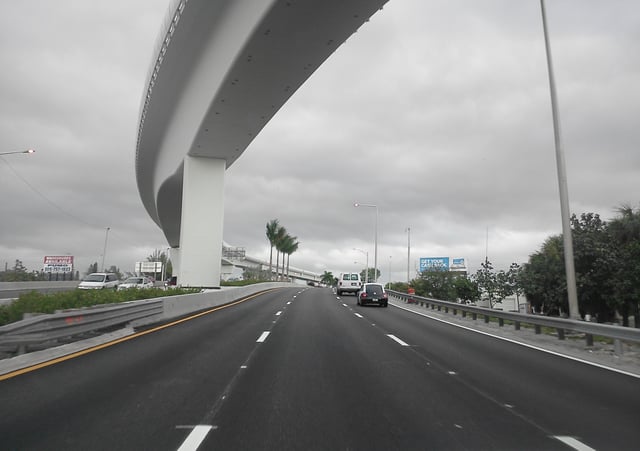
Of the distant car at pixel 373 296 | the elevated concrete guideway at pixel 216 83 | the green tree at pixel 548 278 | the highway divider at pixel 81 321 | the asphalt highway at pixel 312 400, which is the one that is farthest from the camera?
the green tree at pixel 548 278

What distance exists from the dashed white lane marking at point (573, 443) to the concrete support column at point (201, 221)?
81.3 feet

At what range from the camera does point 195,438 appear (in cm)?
454

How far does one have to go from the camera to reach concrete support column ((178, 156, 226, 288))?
1080 inches

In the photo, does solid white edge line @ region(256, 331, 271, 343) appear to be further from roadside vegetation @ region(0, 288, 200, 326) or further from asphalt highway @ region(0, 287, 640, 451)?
roadside vegetation @ region(0, 288, 200, 326)

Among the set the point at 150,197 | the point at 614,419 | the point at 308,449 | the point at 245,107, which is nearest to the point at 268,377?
the point at 308,449

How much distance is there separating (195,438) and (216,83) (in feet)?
49.8

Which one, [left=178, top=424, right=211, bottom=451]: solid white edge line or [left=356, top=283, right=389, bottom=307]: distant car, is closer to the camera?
[left=178, top=424, right=211, bottom=451]: solid white edge line

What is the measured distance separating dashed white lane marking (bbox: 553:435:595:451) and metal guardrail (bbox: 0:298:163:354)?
8249mm

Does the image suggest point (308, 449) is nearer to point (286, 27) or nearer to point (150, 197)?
point (286, 27)

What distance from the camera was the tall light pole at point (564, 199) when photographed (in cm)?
1343

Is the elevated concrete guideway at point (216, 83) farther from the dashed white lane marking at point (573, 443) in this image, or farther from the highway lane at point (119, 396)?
the dashed white lane marking at point (573, 443)

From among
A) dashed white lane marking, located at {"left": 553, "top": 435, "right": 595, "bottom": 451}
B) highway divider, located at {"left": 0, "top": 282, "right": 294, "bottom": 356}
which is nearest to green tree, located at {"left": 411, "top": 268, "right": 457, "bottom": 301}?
highway divider, located at {"left": 0, "top": 282, "right": 294, "bottom": 356}

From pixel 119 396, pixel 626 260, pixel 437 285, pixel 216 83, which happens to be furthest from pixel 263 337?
pixel 437 285

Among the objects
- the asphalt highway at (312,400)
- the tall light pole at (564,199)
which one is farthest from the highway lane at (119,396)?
the tall light pole at (564,199)
